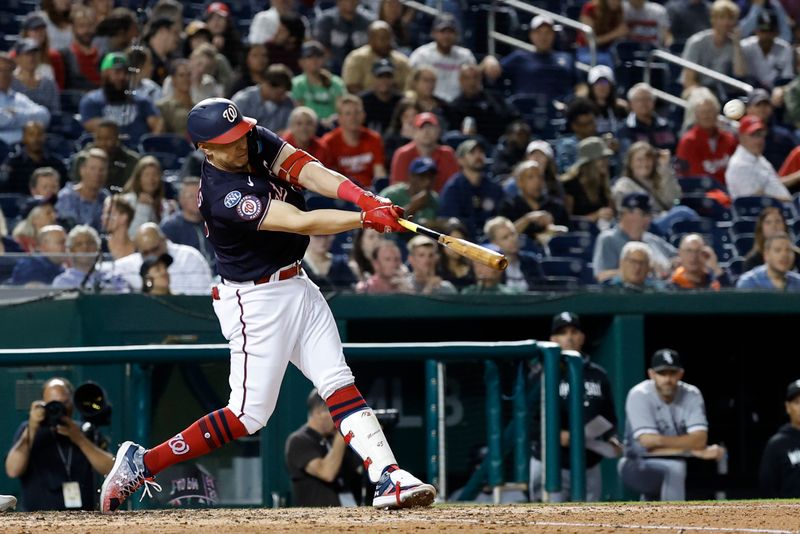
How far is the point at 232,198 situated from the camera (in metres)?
5.27

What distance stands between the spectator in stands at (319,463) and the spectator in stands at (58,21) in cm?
478

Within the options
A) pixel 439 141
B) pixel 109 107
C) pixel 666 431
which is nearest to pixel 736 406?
pixel 666 431

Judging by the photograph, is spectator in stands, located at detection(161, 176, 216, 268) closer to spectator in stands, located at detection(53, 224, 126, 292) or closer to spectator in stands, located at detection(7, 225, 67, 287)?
spectator in stands, located at detection(53, 224, 126, 292)

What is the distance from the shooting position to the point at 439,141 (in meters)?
11.1

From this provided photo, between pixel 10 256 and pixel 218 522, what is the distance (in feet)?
12.0

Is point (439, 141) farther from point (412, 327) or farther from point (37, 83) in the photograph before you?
point (37, 83)

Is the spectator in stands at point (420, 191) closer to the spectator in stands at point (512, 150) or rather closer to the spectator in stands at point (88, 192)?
the spectator in stands at point (512, 150)

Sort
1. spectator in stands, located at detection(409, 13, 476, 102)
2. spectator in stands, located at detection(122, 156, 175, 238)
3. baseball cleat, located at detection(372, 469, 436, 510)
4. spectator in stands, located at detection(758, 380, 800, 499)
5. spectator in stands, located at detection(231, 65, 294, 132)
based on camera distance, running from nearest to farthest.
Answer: baseball cleat, located at detection(372, 469, 436, 510)
spectator in stands, located at detection(758, 380, 800, 499)
spectator in stands, located at detection(122, 156, 175, 238)
spectator in stands, located at detection(231, 65, 294, 132)
spectator in stands, located at detection(409, 13, 476, 102)

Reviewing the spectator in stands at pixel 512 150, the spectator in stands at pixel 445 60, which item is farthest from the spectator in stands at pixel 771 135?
the spectator in stands at pixel 445 60

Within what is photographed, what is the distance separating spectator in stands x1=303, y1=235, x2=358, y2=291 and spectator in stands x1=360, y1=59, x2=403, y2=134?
7.31 feet

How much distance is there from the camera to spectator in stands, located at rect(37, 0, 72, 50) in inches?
452

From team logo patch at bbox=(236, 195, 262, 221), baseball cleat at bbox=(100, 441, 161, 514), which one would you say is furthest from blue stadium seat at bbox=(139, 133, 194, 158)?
team logo patch at bbox=(236, 195, 262, 221)

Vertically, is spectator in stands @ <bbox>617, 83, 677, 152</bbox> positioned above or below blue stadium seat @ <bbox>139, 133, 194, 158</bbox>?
above

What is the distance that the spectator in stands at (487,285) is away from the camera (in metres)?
9.10
